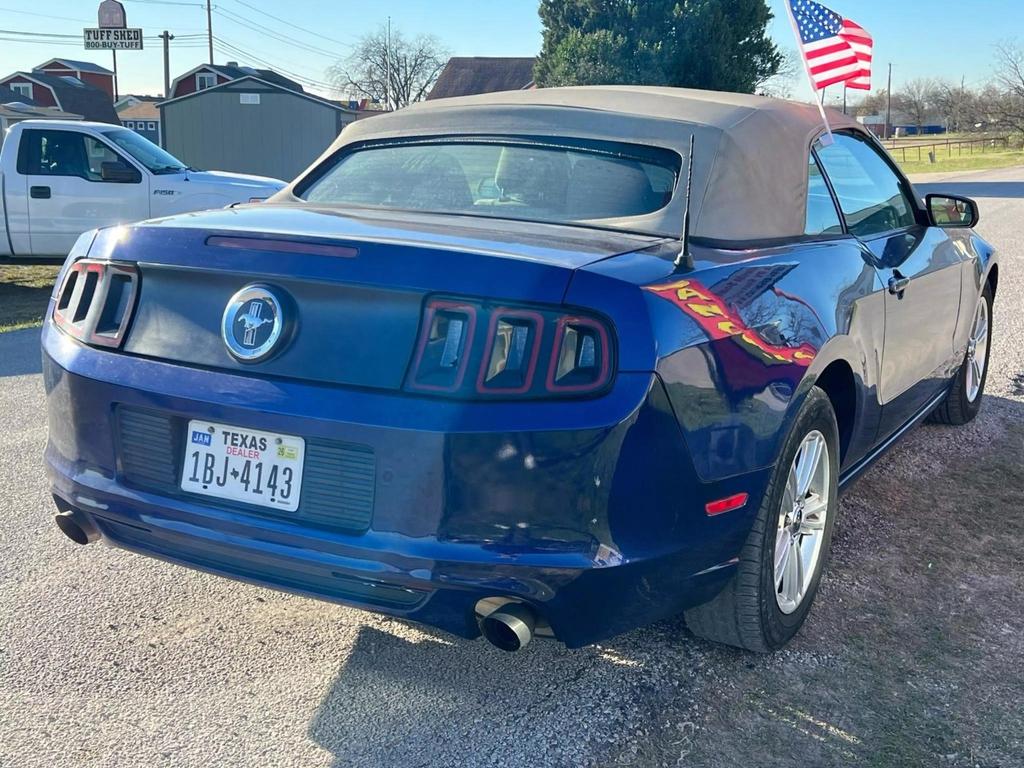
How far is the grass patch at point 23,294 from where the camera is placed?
30.3 feet

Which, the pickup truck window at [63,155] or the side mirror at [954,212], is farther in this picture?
the pickup truck window at [63,155]

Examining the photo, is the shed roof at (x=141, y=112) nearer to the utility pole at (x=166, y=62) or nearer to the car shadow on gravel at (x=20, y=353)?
the utility pole at (x=166, y=62)

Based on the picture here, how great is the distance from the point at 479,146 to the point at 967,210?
269 cm

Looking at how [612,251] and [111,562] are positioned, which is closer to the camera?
[612,251]

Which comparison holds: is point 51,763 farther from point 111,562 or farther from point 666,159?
point 666,159

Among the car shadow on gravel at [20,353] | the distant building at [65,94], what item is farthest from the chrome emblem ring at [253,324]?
the distant building at [65,94]

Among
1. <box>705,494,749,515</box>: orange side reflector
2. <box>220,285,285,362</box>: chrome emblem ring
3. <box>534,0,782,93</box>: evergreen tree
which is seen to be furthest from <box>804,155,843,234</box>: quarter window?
<box>534,0,782,93</box>: evergreen tree

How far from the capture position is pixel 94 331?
2721mm

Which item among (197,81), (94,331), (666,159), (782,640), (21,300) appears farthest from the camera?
(197,81)

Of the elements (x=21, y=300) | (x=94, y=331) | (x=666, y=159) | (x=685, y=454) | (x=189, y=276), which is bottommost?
(x=21, y=300)

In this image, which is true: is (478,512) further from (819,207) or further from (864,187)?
(864,187)

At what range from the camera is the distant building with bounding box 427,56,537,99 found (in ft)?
193

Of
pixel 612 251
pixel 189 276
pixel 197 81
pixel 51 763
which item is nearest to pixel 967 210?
pixel 612 251

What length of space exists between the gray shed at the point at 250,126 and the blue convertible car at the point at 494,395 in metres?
30.6
